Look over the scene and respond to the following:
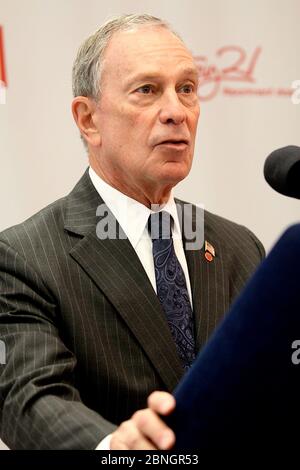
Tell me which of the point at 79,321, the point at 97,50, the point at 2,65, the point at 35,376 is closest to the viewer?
the point at 35,376

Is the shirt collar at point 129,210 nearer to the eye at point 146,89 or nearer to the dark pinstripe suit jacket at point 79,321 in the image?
the dark pinstripe suit jacket at point 79,321

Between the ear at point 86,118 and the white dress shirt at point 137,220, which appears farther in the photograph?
the ear at point 86,118

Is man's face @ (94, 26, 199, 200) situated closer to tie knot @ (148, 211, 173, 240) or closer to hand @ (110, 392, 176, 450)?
tie knot @ (148, 211, 173, 240)

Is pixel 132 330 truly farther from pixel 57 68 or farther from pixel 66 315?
pixel 57 68

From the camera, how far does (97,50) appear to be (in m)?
1.50

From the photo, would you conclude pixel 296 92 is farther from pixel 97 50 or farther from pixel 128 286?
pixel 128 286

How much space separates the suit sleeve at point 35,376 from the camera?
102cm

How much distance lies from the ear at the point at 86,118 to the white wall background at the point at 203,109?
586 millimetres

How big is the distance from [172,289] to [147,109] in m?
0.35

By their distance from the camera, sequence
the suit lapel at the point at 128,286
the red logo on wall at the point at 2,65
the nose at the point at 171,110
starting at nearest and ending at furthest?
the suit lapel at the point at 128,286 < the nose at the point at 171,110 < the red logo on wall at the point at 2,65

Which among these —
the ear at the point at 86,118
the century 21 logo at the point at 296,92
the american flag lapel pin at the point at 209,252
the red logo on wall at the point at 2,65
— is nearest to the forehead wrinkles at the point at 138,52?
the ear at the point at 86,118

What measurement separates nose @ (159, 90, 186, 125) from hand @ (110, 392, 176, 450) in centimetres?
71

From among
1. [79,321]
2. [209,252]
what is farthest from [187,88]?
[79,321]
